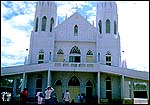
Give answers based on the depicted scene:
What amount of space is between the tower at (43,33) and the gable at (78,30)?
3.36 ft

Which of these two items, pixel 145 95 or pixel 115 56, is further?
pixel 115 56

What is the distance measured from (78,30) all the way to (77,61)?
12.5 ft

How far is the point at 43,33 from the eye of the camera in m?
29.4

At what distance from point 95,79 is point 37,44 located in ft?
26.9

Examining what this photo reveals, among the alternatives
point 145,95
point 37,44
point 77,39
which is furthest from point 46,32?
point 145,95

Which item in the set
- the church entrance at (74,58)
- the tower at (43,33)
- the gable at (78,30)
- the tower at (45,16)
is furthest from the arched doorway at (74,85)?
the tower at (45,16)

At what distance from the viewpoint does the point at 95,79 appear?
87.5 feet

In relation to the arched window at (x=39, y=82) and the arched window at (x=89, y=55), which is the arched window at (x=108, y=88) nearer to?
the arched window at (x=89, y=55)

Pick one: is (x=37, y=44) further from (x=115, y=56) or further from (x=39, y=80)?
(x=115, y=56)

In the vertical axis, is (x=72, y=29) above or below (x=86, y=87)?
above

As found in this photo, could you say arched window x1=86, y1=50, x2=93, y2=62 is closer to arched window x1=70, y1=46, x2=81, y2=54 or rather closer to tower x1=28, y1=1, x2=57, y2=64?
arched window x1=70, y1=46, x2=81, y2=54

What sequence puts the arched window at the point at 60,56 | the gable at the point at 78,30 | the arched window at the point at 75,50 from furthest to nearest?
the gable at the point at 78,30 < the arched window at the point at 75,50 < the arched window at the point at 60,56

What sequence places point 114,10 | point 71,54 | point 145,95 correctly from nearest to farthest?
point 145,95
point 71,54
point 114,10

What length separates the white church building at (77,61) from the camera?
2514cm
